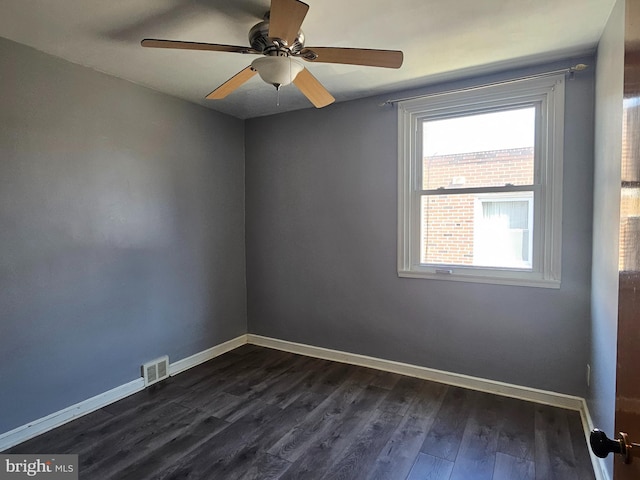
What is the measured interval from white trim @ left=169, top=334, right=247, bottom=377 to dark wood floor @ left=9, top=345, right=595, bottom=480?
191 mm

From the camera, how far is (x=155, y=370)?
2.95 metres

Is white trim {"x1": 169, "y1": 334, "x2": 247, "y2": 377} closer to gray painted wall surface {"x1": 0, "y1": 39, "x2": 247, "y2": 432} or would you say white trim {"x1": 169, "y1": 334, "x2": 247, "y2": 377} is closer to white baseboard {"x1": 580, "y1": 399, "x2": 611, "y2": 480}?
gray painted wall surface {"x1": 0, "y1": 39, "x2": 247, "y2": 432}

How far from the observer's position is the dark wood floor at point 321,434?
1925 millimetres

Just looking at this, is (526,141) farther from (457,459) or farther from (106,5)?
(106,5)

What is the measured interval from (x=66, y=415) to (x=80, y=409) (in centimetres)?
9

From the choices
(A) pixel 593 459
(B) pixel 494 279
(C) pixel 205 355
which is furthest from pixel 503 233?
(C) pixel 205 355

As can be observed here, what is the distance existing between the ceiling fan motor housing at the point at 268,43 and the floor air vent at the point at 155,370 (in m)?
2.53

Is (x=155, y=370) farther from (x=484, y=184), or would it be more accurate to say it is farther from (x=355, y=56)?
(x=484, y=184)

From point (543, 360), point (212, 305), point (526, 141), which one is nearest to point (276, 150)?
point (212, 305)

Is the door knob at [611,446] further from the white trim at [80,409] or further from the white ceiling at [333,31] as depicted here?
the white trim at [80,409]

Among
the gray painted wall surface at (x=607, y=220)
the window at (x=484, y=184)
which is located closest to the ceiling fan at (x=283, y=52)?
the gray painted wall surface at (x=607, y=220)

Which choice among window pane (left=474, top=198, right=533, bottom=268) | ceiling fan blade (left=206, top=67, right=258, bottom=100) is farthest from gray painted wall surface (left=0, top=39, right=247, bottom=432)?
window pane (left=474, top=198, right=533, bottom=268)

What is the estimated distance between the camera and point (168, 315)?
309cm

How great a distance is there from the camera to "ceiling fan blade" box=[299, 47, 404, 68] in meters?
1.70
